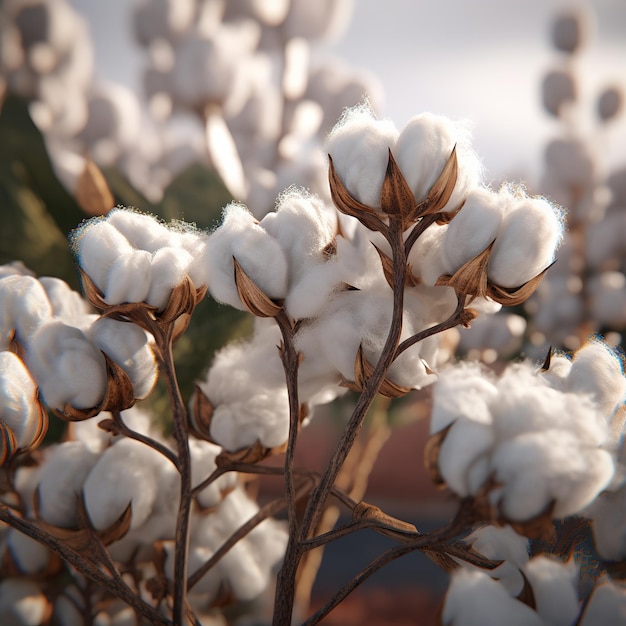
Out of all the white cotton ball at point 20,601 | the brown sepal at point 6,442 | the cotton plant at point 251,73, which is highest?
the cotton plant at point 251,73

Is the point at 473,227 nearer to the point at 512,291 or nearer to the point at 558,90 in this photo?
the point at 512,291

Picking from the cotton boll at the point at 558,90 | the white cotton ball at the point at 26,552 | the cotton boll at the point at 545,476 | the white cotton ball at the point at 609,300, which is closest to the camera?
the cotton boll at the point at 545,476

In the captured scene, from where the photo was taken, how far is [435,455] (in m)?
0.13

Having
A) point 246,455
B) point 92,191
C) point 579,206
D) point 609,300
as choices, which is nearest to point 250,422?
point 246,455

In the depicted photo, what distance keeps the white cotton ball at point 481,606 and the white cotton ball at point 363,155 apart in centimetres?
8

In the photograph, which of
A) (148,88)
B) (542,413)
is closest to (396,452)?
(148,88)

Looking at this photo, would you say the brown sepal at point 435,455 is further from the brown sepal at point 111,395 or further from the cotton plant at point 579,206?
the cotton plant at point 579,206

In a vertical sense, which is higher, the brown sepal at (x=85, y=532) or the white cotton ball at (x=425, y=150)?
the white cotton ball at (x=425, y=150)

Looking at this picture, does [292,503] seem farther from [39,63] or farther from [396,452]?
[396,452]

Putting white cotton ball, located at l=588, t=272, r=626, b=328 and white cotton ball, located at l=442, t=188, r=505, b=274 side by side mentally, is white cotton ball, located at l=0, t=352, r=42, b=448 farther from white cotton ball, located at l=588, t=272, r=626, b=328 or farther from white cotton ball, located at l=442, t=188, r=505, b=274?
white cotton ball, located at l=588, t=272, r=626, b=328

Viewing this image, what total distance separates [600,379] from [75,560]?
0.12 metres

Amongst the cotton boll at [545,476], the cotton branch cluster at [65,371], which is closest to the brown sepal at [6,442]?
the cotton branch cluster at [65,371]

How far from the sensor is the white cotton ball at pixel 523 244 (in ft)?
0.45

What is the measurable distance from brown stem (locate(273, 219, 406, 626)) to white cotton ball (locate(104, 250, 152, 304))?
0.05 m
